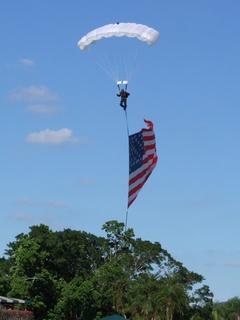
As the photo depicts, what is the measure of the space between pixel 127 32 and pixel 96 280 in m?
42.8

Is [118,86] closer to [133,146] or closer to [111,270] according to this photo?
[133,146]

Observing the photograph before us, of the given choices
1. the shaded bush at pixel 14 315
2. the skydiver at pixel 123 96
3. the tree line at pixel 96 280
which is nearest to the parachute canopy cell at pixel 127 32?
the skydiver at pixel 123 96

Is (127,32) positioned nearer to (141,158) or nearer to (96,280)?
(141,158)

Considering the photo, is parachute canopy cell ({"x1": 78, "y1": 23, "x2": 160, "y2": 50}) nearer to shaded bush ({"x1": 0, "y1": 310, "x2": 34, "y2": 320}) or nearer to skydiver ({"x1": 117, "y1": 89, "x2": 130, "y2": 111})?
skydiver ({"x1": 117, "y1": 89, "x2": 130, "y2": 111})

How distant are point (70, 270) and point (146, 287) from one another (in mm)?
10202

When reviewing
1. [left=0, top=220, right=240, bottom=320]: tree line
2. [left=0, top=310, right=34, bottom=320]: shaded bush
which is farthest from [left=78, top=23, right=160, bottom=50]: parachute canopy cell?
[left=0, top=220, right=240, bottom=320]: tree line

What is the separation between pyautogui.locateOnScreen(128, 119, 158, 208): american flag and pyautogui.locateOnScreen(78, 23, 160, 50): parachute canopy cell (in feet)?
13.4

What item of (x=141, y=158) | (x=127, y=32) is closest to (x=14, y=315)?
(x=141, y=158)

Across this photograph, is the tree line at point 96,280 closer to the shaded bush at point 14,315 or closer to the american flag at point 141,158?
the shaded bush at point 14,315

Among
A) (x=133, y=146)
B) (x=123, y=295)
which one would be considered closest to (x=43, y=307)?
(x=123, y=295)

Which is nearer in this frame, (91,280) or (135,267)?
(91,280)

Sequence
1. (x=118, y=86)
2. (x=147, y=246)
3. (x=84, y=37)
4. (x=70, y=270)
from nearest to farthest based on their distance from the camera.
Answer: (x=118, y=86) < (x=84, y=37) < (x=70, y=270) < (x=147, y=246)

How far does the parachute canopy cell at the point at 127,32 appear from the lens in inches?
1262

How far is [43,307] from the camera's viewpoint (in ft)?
214
